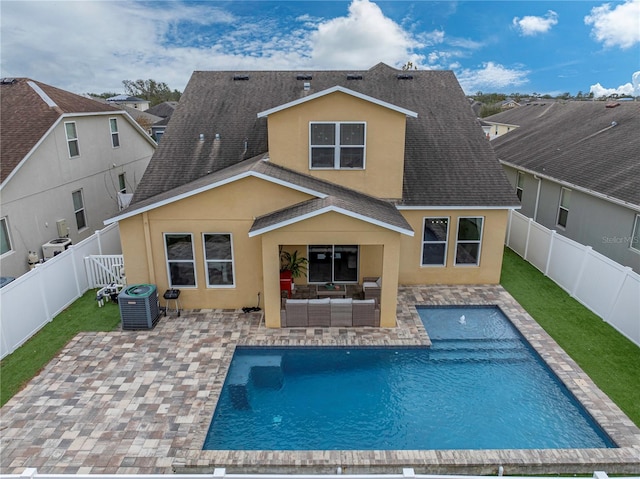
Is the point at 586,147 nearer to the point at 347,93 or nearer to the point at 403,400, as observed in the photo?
the point at 347,93

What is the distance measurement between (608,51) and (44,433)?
47.8m

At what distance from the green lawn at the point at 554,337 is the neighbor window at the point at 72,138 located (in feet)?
25.7

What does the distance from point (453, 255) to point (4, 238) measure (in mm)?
16538

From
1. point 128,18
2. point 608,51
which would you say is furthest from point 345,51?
point 608,51

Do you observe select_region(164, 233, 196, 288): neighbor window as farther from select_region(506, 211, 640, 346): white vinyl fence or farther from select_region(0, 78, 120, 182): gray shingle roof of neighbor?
select_region(506, 211, 640, 346): white vinyl fence

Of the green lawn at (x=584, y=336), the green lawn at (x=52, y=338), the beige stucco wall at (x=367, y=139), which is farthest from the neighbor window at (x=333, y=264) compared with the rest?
the green lawn at (x=52, y=338)

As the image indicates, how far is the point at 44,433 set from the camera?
847 centimetres

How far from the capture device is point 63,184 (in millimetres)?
18062

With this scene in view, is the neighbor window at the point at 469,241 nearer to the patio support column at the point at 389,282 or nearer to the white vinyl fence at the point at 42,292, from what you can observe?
the patio support column at the point at 389,282

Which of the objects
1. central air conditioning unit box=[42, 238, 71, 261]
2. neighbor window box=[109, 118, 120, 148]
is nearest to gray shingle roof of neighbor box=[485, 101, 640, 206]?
central air conditioning unit box=[42, 238, 71, 261]

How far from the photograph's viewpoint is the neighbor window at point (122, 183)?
23.2m

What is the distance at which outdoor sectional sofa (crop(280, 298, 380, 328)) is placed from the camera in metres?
12.6

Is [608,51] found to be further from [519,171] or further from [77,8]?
[77,8]

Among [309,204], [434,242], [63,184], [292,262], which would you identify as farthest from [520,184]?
[63,184]
